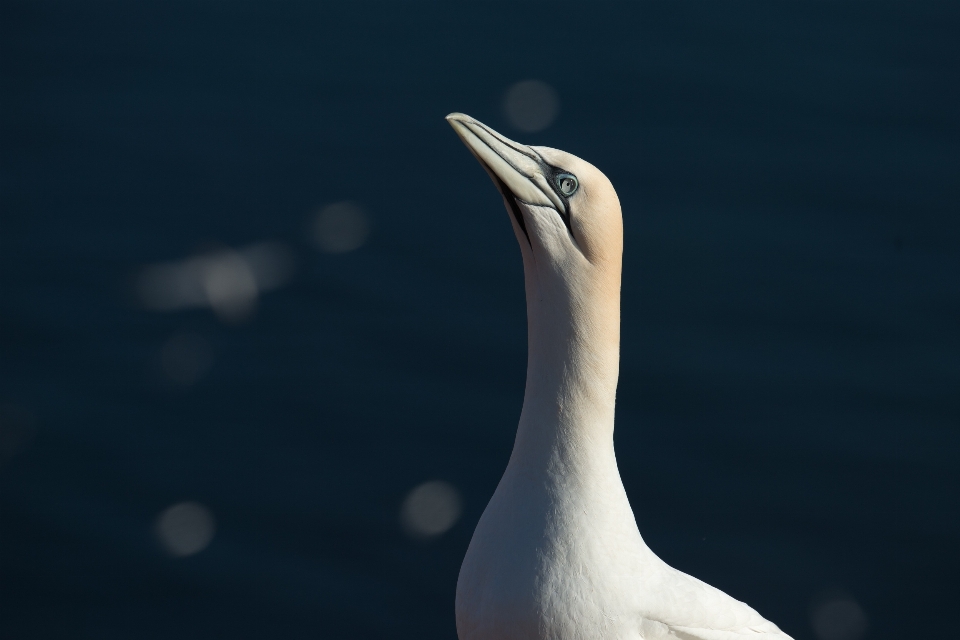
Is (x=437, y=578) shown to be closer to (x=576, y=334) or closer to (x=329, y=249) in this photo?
(x=329, y=249)

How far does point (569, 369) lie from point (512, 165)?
407 mm

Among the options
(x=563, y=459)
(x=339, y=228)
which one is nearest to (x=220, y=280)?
(x=339, y=228)

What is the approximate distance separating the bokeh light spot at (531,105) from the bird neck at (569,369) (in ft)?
9.11

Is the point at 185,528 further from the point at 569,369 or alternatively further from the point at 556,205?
the point at 556,205

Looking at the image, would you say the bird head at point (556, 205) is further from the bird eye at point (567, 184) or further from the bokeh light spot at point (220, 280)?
the bokeh light spot at point (220, 280)

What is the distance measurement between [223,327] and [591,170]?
3.00m

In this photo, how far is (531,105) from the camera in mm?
5086

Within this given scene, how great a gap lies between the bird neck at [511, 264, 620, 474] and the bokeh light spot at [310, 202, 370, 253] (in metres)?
2.70

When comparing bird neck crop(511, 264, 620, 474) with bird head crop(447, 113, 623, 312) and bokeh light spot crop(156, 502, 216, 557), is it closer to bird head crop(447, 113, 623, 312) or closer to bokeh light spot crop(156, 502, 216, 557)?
bird head crop(447, 113, 623, 312)

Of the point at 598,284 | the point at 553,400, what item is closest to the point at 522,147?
the point at 598,284

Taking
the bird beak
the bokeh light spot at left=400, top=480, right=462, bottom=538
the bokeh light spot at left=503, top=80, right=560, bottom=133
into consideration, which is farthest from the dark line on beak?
the bokeh light spot at left=503, top=80, right=560, bottom=133

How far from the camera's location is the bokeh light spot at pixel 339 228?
4988 mm

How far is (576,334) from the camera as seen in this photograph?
7.59 ft

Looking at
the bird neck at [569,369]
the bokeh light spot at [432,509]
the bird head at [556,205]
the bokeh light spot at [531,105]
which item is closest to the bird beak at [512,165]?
the bird head at [556,205]
